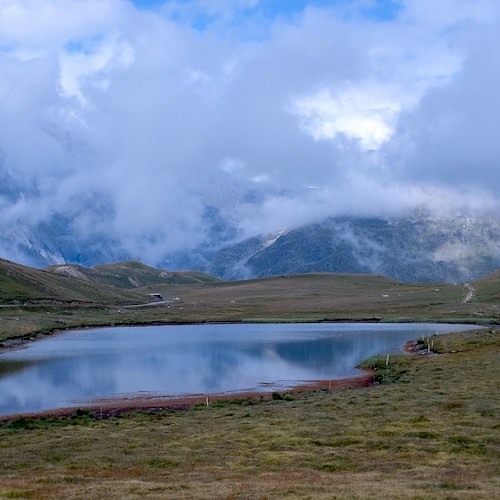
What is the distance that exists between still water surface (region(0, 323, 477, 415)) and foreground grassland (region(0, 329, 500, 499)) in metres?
13.8

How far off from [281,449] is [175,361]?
175ft

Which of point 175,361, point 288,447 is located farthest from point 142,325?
point 288,447

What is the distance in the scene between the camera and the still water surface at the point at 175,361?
63031mm

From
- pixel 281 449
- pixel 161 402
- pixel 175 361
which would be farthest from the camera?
pixel 175 361

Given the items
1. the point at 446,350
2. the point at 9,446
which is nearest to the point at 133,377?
the point at 9,446

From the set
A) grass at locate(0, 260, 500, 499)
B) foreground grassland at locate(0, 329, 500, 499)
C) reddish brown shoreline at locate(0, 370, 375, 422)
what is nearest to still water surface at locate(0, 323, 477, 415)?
reddish brown shoreline at locate(0, 370, 375, 422)

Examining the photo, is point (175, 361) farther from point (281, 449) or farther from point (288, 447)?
point (281, 449)

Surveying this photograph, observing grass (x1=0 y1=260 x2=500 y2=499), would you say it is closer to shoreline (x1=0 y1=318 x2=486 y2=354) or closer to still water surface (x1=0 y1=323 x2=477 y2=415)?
still water surface (x1=0 y1=323 x2=477 y2=415)

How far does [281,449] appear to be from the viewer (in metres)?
32.0

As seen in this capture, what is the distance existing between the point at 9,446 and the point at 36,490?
554 inches

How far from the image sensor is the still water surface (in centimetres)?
6303

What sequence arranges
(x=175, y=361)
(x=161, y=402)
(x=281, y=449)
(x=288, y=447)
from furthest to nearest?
(x=175, y=361), (x=161, y=402), (x=288, y=447), (x=281, y=449)

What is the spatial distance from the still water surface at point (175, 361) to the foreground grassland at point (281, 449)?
13772mm

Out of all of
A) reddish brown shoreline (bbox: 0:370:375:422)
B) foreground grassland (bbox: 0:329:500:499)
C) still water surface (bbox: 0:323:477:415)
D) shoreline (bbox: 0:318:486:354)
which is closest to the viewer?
foreground grassland (bbox: 0:329:500:499)
